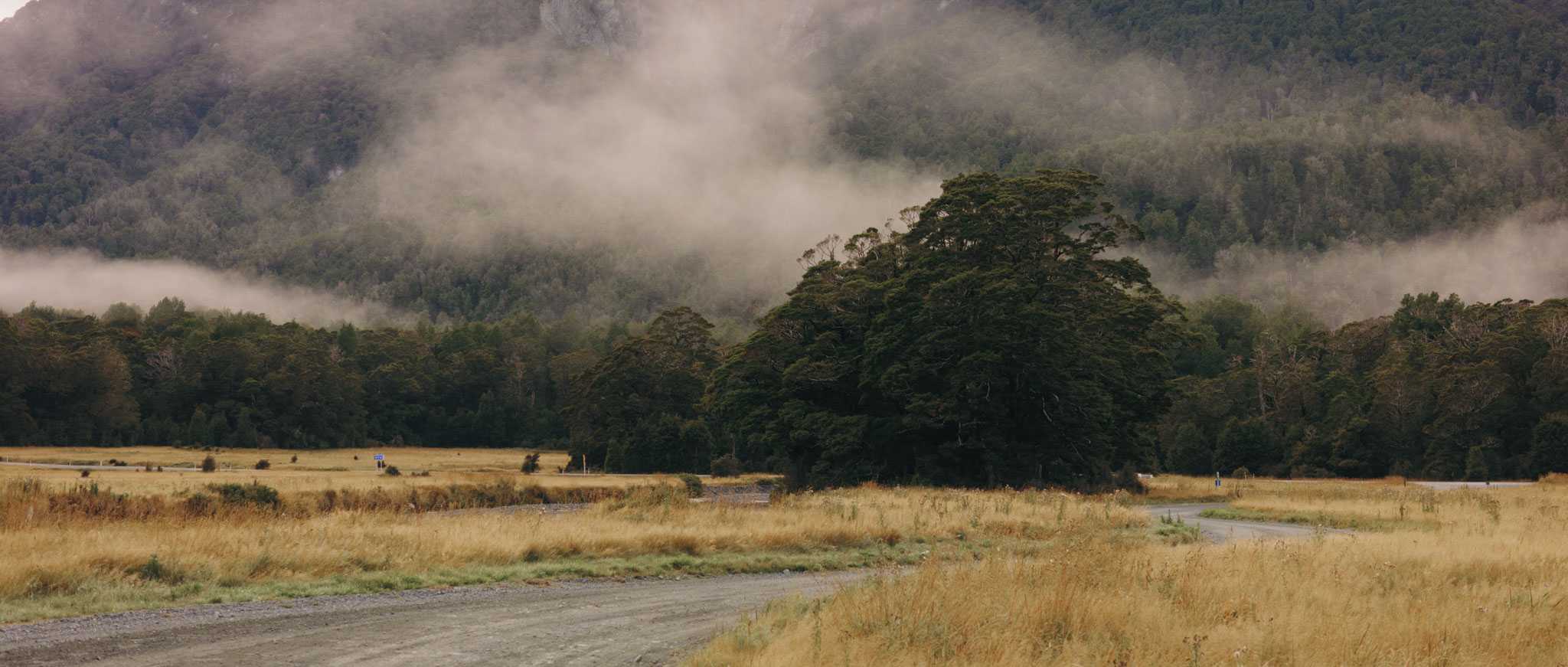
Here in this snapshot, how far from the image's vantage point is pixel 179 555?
53.2 ft

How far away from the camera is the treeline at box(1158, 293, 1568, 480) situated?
270 ft

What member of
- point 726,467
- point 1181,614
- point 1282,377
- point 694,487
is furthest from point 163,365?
point 1181,614

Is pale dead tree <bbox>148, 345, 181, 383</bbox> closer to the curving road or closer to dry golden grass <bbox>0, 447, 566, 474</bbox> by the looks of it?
dry golden grass <bbox>0, 447, 566, 474</bbox>

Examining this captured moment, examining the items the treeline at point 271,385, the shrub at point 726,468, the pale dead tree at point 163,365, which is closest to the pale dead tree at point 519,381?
the treeline at point 271,385

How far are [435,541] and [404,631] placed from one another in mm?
8149

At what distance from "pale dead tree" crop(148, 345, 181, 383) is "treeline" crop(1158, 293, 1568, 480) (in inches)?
4563

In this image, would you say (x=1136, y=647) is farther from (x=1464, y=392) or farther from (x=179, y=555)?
(x=1464, y=392)

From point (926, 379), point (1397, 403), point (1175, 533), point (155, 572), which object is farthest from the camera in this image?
point (1397, 403)

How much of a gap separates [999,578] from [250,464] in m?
76.4

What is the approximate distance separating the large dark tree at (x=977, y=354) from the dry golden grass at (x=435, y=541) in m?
15.9

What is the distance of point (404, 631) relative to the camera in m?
12.0

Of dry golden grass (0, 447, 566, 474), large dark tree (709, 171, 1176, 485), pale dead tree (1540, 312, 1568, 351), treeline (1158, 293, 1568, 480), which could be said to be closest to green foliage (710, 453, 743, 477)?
dry golden grass (0, 447, 566, 474)

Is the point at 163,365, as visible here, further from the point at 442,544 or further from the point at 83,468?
the point at 442,544

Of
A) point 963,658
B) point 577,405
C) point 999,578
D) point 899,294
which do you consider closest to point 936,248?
point 899,294
